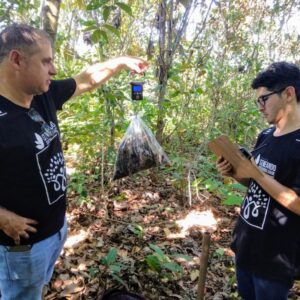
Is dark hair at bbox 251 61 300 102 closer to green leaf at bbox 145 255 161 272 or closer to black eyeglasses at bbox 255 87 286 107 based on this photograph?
black eyeglasses at bbox 255 87 286 107

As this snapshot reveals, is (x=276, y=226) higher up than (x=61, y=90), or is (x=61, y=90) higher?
(x=61, y=90)

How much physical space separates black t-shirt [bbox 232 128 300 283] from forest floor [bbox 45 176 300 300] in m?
0.93

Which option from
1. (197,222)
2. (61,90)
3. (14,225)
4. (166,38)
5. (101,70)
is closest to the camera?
(14,225)

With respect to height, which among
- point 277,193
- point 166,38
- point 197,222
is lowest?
point 197,222

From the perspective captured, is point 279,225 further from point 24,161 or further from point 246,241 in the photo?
point 24,161

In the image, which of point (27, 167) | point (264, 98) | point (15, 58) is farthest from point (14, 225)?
point (264, 98)

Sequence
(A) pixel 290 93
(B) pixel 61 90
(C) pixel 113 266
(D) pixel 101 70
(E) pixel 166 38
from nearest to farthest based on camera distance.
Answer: (A) pixel 290 93
(B) pixel 61 90
(D) pixel 101 70
(C) pixel 113 266
(E) pixel 166 38

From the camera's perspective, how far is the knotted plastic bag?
2.41 metres

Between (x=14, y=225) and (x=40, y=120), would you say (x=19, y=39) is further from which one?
(x=14, y=225)

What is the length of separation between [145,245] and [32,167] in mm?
1696

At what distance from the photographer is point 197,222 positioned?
10.9ft

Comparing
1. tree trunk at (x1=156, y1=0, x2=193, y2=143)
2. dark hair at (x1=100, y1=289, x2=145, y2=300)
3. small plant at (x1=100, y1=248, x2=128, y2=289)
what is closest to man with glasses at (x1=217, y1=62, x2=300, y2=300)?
dark hair at (x1=100, y1=289, x2=145, y2=300)

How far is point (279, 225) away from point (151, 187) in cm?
250

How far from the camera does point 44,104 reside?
1.66 m
